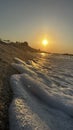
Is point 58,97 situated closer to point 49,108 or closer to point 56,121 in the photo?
point 49,108

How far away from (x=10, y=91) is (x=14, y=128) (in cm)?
213

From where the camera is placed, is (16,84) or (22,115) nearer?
(22,115)

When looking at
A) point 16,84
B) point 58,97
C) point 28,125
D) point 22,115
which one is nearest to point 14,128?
point 28,125

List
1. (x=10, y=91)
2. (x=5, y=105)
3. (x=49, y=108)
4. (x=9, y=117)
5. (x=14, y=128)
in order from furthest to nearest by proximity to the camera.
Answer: (x=10, y=91), (x=49, y=108), (x=5, y=105), (x=9, y=117), (x=14, y=128)

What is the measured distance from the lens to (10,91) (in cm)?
582

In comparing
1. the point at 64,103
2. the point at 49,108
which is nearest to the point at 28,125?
the point at 49,108

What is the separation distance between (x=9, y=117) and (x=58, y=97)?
203 cm

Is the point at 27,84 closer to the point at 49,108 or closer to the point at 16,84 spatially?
the point at 16,84

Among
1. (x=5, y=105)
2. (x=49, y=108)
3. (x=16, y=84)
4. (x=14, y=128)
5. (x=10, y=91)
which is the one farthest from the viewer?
(x=16, y=84)

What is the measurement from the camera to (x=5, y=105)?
15.6ft

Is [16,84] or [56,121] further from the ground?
[16,84]

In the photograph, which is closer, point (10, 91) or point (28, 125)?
point (28, 125)

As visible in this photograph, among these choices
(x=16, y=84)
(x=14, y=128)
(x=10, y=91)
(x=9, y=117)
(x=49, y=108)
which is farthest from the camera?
(x=16, y=84)

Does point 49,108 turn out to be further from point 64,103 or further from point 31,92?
point 31,92
